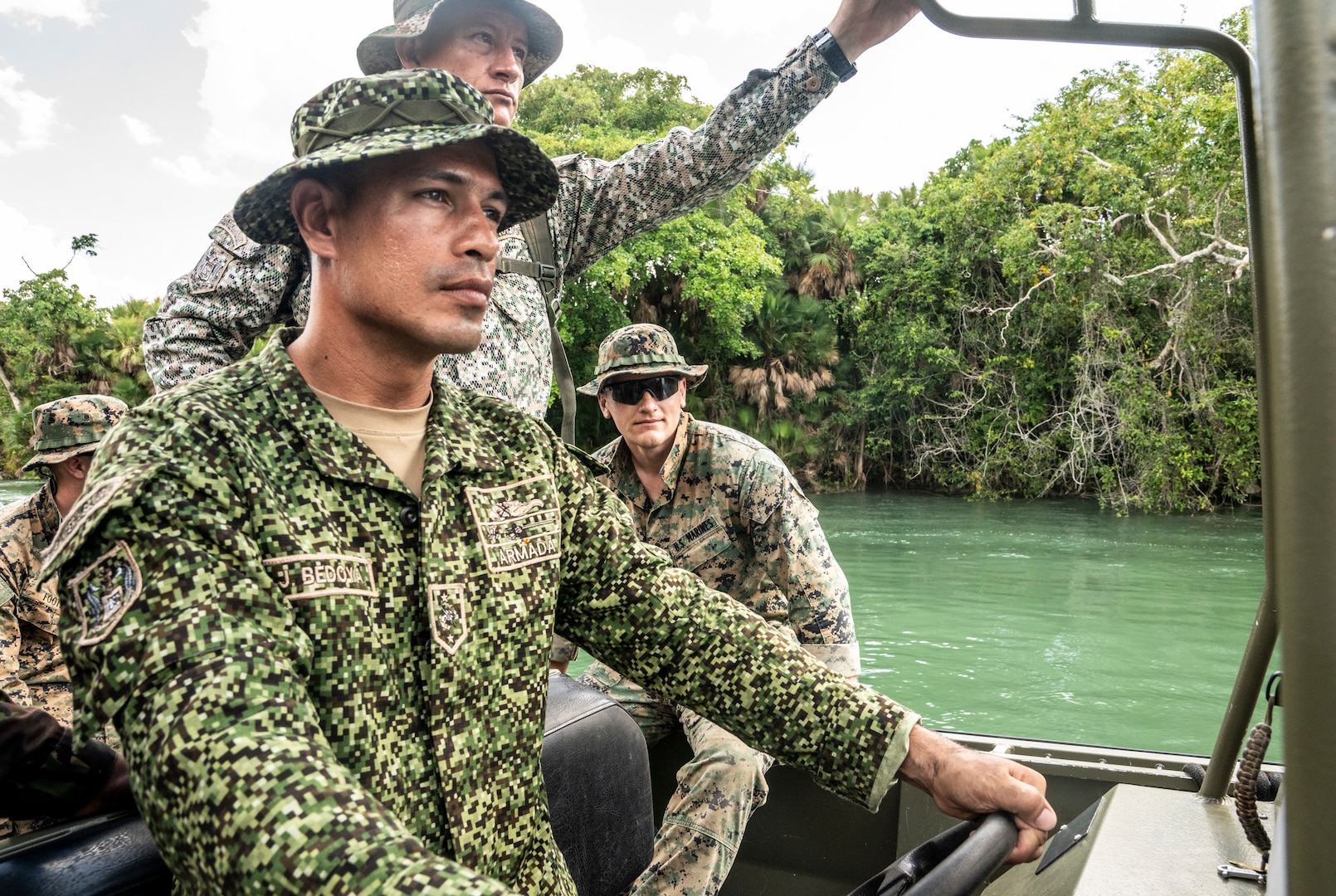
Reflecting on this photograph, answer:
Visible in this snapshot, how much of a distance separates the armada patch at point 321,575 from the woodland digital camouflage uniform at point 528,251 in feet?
3.09

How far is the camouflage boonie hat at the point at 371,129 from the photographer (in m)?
1.38

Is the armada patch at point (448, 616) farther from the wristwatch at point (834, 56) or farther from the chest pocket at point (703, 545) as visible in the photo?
the chest pocket at point (703, 545)

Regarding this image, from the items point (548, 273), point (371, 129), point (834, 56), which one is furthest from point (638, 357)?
point (371, 129)

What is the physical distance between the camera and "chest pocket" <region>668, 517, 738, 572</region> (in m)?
3.79

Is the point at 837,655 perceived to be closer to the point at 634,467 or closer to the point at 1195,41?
the point at 634,467

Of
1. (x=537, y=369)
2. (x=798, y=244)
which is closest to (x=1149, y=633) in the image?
(x=537, y=369)

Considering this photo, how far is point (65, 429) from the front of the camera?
12.9 ft

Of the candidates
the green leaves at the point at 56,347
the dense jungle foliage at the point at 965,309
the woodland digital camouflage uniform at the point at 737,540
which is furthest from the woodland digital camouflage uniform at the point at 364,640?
the green leaves at the point at 56,347

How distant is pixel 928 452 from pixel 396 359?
22.3 metres

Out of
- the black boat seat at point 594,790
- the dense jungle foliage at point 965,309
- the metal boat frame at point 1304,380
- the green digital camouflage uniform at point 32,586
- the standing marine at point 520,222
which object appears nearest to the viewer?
the metal boat frame at point 1304,380

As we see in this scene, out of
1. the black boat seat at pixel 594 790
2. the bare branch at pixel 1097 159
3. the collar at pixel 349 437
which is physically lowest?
the black boat seat at pixel 594 790

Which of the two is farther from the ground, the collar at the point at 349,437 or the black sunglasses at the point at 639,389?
the black sunglasses at the point at 639,389

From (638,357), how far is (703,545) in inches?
29.2

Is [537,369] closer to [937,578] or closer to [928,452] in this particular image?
[937,578]
